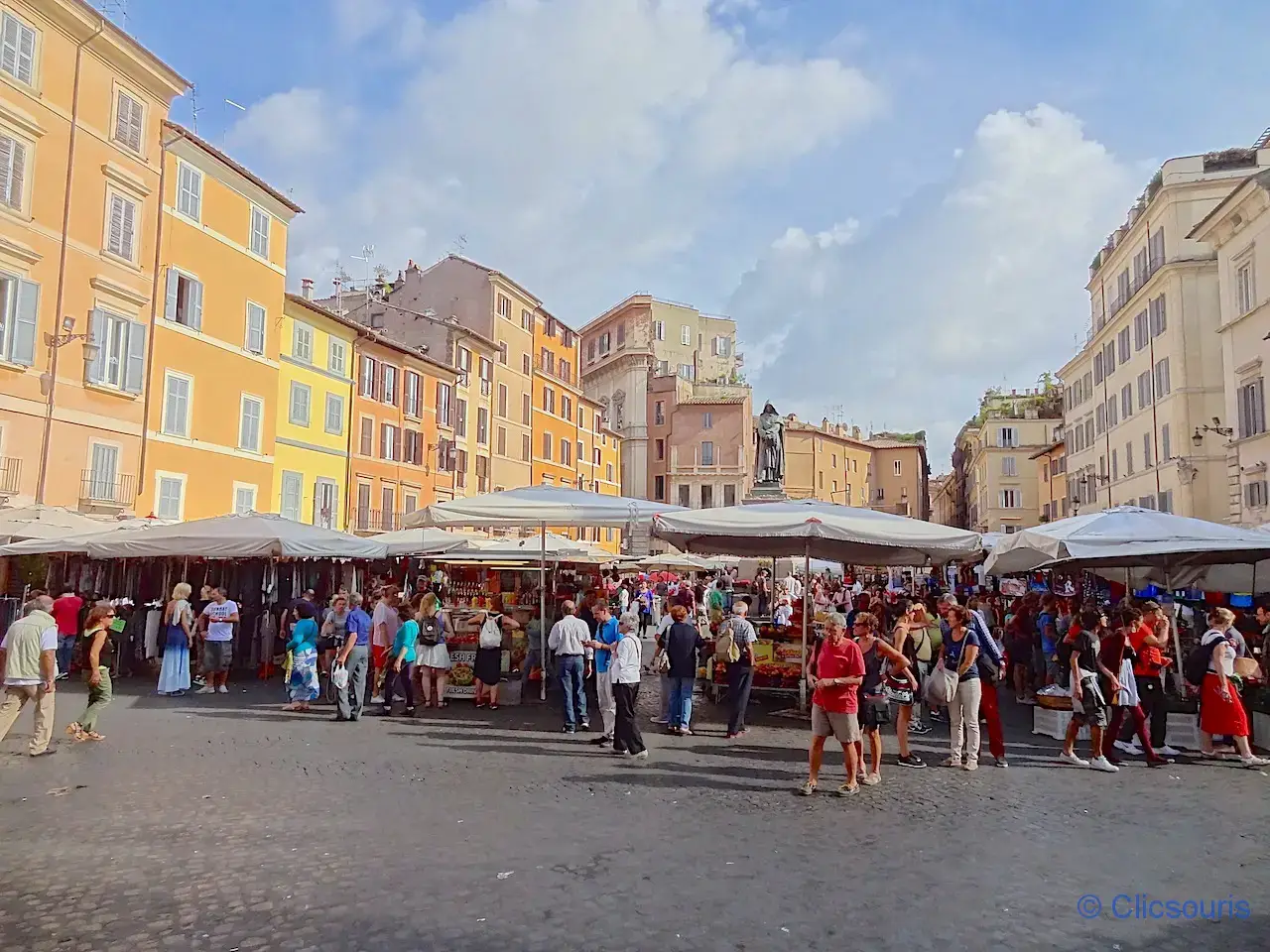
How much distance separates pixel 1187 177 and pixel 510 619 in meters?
31.7

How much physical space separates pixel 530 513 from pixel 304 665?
352cm

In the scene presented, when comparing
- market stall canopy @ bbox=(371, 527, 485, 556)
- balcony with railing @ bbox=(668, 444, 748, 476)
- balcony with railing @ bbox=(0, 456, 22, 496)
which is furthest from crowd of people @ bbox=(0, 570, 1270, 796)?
balcony with railing @ bbox=(668, 444, 748, 476)

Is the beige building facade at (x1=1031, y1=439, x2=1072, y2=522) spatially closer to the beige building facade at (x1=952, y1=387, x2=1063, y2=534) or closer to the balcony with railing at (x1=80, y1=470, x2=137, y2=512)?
the beige building facade at (x1=952, y1=387, x2=1063, y2=534)

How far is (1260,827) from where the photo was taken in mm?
6914

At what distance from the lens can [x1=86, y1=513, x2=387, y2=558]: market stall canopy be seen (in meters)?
13.2

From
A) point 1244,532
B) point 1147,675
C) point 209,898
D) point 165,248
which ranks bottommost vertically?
point 209,898

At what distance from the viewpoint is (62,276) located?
21.2 m

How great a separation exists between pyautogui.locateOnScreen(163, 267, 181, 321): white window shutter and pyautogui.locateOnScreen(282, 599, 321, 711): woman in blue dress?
16.2 meters

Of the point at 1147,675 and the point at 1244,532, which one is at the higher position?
the point at 1244,532

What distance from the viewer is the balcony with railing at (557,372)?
5119 centimetres

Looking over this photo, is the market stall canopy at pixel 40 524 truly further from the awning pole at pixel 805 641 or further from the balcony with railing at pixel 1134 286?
the balcony with railing at pixel 1134 286

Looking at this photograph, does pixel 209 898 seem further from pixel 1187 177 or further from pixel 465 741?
pixel 1187 177

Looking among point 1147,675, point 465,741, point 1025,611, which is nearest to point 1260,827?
point 1147,675

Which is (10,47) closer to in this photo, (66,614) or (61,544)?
(61,544)
